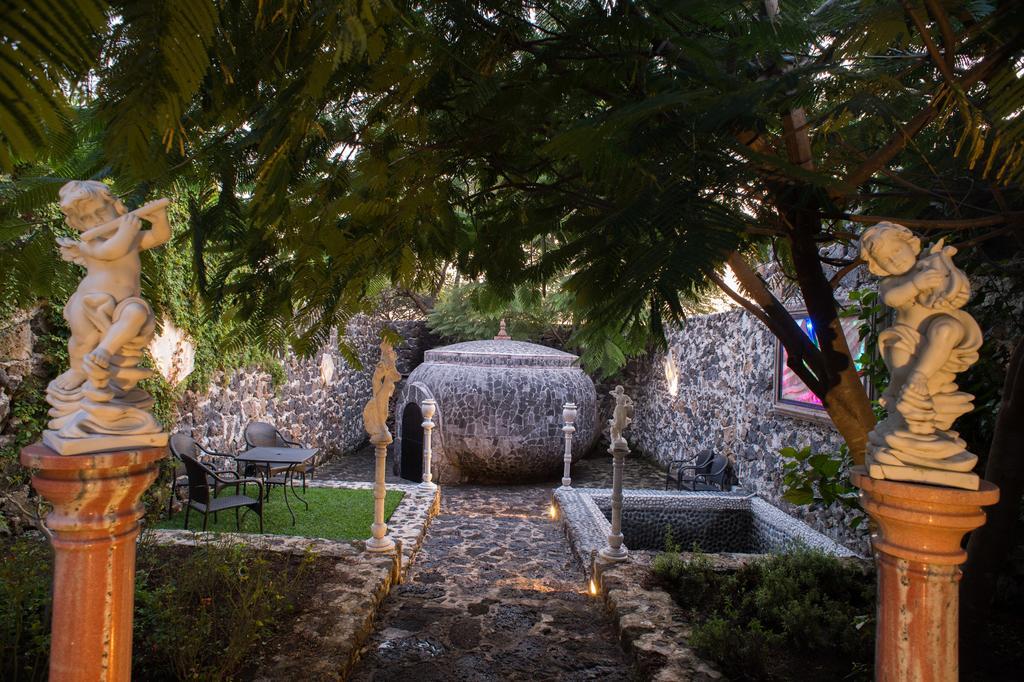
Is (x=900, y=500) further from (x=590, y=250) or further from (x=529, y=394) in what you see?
(x=529, y=394)

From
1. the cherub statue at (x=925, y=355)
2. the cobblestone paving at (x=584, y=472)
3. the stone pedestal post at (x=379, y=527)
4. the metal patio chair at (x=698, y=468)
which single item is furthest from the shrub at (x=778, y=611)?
the cobblestone paving at (x=584, y=472)

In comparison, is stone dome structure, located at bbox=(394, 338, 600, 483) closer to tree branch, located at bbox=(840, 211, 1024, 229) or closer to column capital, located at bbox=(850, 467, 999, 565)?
tree branch, located at bbox=(840, 211, 1024, 229)

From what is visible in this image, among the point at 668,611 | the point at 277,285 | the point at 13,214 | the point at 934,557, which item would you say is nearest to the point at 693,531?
the point at 668,611

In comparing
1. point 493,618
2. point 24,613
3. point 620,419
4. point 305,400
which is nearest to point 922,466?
point 493,618

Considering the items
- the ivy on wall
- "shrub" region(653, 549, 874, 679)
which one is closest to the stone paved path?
"shrub" region(653, 549, 874, 679)

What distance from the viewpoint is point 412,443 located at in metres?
9.67

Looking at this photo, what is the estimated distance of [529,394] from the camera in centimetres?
923

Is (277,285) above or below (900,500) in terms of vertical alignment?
above

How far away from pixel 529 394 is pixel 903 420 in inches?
302

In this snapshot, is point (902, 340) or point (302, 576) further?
point (302, 576)

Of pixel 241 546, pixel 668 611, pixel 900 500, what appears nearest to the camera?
pixel 900 500

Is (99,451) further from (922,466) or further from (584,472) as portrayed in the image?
(584,472)

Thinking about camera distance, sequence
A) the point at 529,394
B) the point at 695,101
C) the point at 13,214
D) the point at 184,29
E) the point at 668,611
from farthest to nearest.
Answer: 1. the point at 529,394
2. the point at 668,611
3. the point at 13,214
4. the point at 695,101
5. the point at 184,29

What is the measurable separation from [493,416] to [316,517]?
11.1 ft
